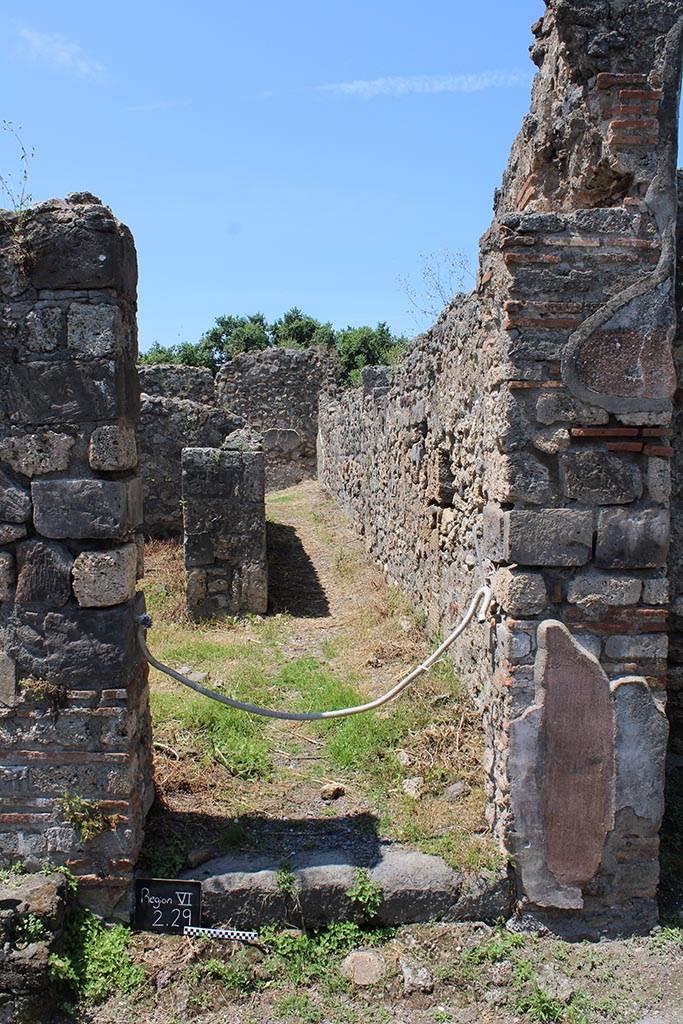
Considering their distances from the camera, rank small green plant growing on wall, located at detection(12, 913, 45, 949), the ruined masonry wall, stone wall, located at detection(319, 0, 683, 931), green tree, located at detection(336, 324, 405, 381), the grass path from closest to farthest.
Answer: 1. small green plant growing on wall, located at detection(12, 913, 45, 949)
2. stone wall, located at detection(319, 0, 683, 931)
3. the grass path
4. the ruined masonry wall
5. green tree, located at detection(336, 324, 405, 381)

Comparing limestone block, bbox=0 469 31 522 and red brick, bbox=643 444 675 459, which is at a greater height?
red brick, bbox=643 444 675 459

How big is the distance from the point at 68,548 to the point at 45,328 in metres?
0.99

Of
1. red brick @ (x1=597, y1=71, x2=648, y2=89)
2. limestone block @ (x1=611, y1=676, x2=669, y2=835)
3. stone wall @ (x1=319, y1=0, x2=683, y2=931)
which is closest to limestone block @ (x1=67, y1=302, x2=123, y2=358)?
stone wall @ (x1=319, y1=0, x2=683, y2=931)

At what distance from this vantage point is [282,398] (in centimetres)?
1859

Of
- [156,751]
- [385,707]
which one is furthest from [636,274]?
[156,751]

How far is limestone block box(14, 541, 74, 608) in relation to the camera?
12.1 ft

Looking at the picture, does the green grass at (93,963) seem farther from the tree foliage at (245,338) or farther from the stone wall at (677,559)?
the tree foliage at (245,338)

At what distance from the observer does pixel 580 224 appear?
367cm

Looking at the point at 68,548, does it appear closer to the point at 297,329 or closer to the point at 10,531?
the point at 10,531

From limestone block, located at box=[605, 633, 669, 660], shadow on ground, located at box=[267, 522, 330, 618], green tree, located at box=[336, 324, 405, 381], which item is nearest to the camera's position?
limestone block, located at box=[605, 633, 669, 660]

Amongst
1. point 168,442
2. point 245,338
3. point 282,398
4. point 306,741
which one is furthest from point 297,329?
point 306,741

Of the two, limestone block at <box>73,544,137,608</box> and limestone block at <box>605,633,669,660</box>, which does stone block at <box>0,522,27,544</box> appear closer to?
limestone block at <box>73,544,137,608</box>

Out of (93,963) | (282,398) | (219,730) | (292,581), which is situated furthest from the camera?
(282,398)

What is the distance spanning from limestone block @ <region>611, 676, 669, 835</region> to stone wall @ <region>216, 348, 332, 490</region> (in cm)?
1468
